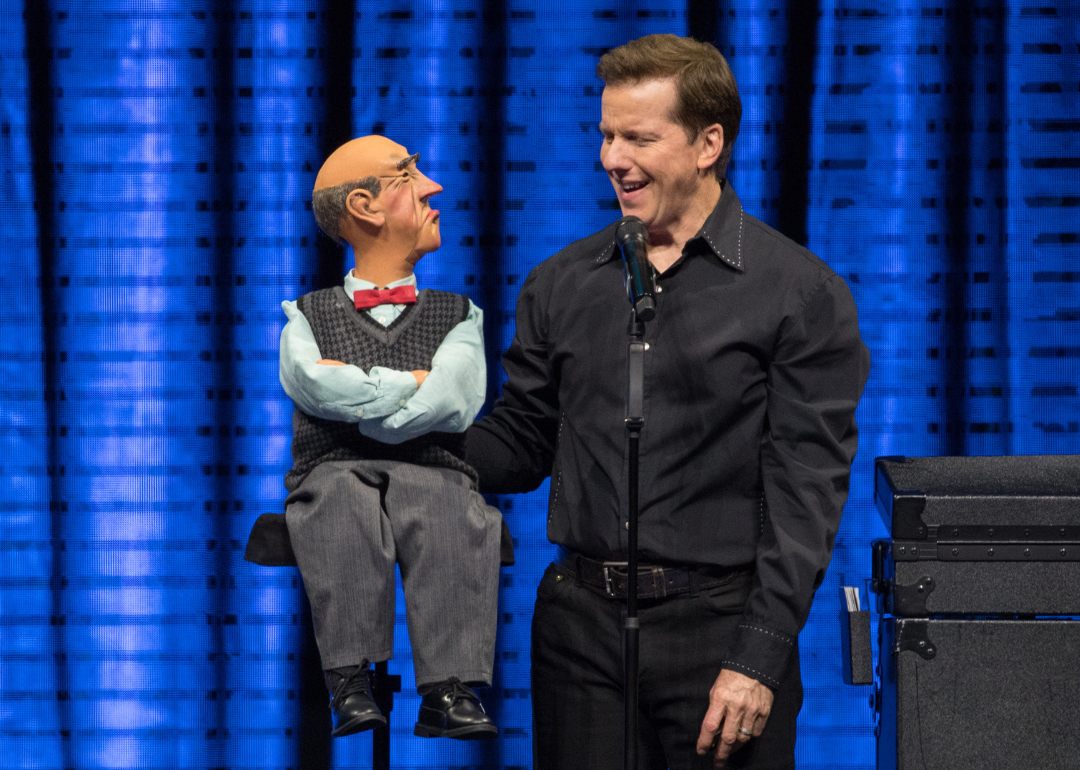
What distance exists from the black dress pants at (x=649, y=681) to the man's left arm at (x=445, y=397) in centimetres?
31

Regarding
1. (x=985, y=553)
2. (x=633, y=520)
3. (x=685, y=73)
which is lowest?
(x=985, y=553)

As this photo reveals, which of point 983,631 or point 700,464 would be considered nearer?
point 700,464

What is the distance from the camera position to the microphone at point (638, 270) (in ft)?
4.58

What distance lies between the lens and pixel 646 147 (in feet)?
5.40

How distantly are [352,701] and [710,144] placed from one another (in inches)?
38.0

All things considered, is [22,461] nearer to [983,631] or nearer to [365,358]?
[365,358]

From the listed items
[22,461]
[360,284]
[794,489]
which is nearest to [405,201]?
[360,284]

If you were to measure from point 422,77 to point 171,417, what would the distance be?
103 centimetres

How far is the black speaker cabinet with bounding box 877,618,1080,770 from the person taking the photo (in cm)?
190

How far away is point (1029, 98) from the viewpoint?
2.68 metres

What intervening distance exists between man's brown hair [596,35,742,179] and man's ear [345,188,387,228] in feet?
1.33

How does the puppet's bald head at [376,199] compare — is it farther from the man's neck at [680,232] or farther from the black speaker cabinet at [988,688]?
the black speaker cabinet at [988,688]

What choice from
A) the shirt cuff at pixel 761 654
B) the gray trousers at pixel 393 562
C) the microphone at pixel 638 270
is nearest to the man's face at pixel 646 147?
the microphone at pixel 638 270

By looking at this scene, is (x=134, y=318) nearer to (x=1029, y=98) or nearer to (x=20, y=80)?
(x=20, y=80)
